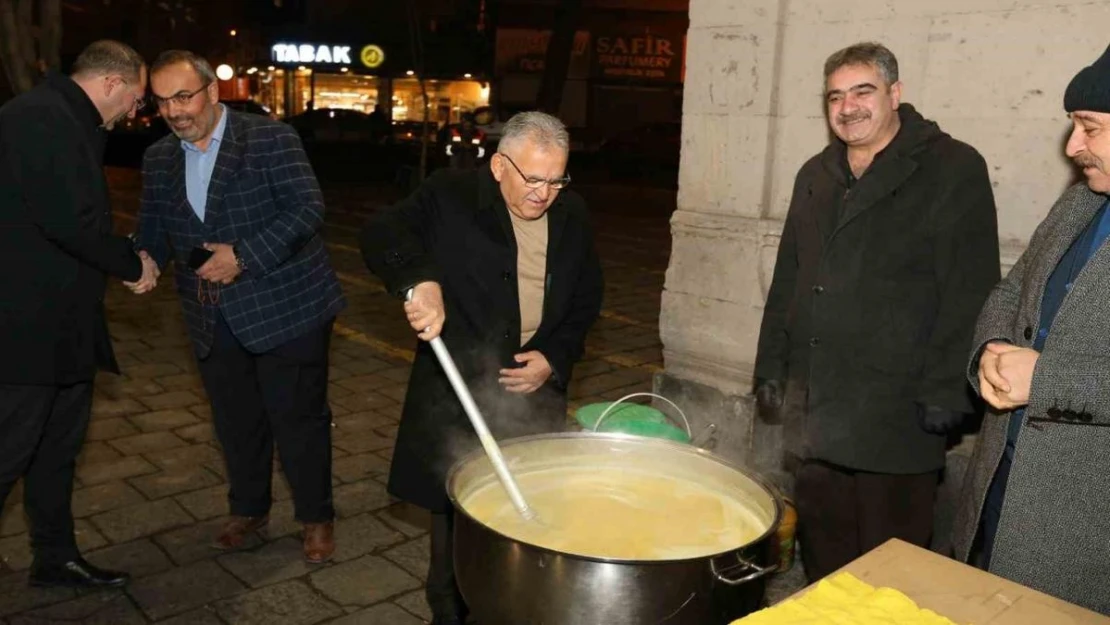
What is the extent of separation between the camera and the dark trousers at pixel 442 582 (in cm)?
382

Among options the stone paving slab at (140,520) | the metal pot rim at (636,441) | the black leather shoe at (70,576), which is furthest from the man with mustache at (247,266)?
the metal pot rim at (636,441)

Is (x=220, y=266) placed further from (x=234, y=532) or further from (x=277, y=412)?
(x=234, y=532)

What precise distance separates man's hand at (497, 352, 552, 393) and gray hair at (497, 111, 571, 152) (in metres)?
0.80

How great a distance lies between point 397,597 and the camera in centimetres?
438

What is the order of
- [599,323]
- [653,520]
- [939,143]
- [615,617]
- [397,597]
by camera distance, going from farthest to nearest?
[599,323] → [397,597] → [939,143] → [653,520] → [615,617]

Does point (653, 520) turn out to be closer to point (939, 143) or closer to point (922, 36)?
point (939, 143)

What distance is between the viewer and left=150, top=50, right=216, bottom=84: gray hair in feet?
13.6

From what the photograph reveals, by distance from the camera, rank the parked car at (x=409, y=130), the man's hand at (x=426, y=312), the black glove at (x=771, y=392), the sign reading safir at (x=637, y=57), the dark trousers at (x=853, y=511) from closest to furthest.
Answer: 1. the man's hand at (x=426, y=312)
2. the dark trousers at (x=853, y=511)
3. the black glove at (x=771, y=392)
4. the parked car at (x=409, y=130)
5. the sign reading safir at (x=637, y=57)

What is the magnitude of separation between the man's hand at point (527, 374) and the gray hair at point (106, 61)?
2.13 meters

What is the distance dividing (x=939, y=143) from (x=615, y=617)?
232 centimetres

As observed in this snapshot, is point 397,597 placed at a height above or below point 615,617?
→ below

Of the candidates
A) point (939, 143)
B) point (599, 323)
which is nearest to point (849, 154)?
point (939, 143)

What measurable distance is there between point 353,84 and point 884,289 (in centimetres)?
4497

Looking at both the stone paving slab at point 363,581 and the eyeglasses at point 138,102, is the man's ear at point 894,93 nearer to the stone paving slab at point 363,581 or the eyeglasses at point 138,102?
the stone paving slab at point 363,581
